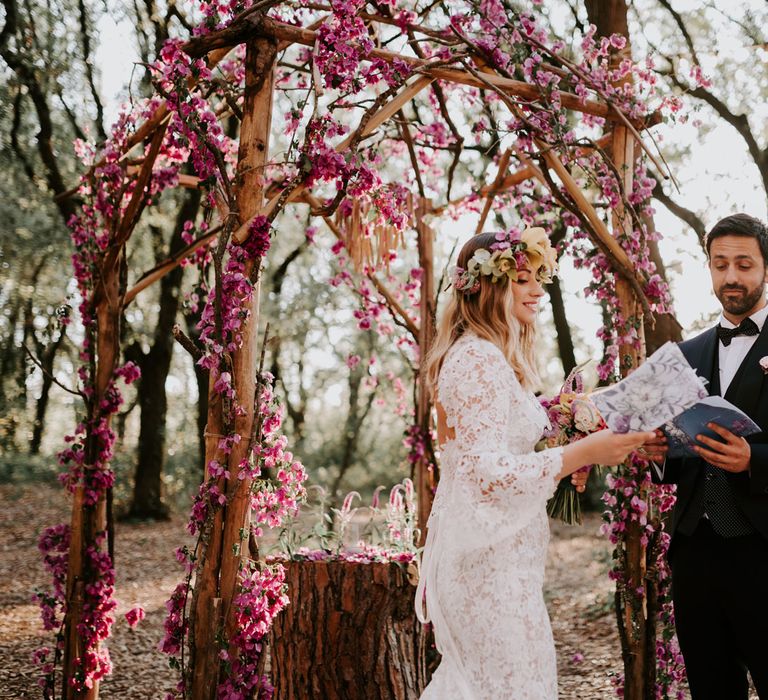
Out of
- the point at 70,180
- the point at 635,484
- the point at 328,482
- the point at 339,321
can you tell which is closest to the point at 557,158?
the point at 635,484

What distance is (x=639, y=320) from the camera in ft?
13.9

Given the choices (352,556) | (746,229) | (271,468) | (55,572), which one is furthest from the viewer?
(55,572)

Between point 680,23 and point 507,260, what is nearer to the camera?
point 507,260

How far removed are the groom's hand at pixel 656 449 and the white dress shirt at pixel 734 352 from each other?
310 millimetres

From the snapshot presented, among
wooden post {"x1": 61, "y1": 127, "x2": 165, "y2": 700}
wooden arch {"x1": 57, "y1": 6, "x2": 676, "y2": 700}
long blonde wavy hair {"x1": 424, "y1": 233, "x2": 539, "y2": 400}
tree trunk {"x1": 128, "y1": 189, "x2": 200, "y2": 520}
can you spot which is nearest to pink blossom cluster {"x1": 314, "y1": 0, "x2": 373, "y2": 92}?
wooden arch {"x1": 57, "y1": 6, "x2": 676, "y2": 700}

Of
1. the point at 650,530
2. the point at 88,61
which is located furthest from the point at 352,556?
the point at 88,61

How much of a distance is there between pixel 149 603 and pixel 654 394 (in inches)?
282

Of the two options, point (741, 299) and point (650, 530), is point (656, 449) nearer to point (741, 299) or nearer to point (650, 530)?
point (741, 299)

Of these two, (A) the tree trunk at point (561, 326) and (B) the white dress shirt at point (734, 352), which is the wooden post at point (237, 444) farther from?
(A) the tree trunk at point (561, 326)

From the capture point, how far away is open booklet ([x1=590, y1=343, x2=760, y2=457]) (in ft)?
7.38

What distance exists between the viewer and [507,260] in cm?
251

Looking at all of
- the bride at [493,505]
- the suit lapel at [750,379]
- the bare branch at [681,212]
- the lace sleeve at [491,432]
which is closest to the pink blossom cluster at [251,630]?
the bride at [493,505]

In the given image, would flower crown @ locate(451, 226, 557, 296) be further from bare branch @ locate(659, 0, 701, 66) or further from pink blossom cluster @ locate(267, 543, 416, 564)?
bare branch @ locate(659, 0, 701, 66)

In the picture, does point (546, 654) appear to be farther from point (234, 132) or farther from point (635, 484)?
point (234, 132)
